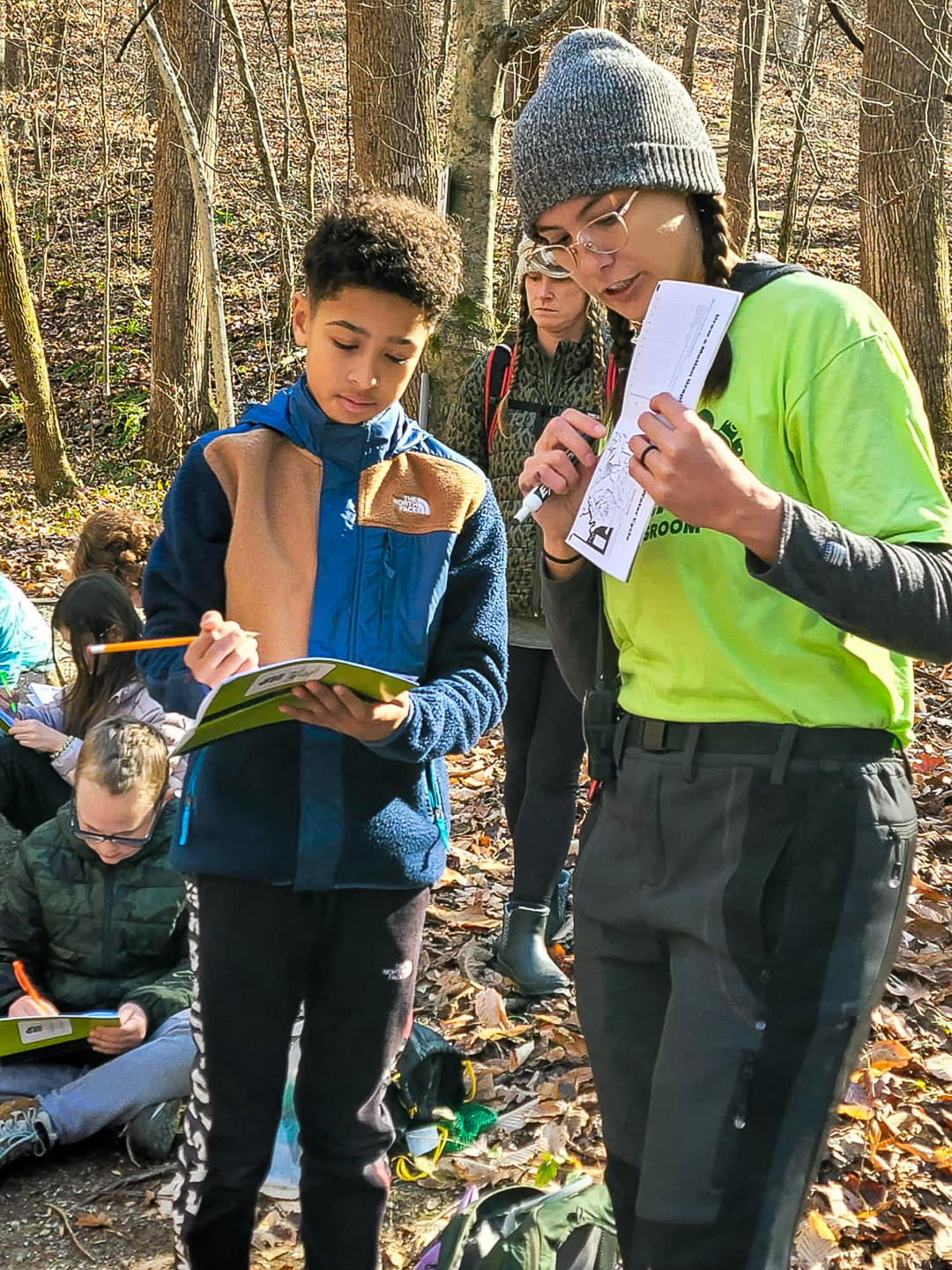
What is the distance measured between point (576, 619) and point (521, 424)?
6.62 feet

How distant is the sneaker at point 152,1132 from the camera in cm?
362

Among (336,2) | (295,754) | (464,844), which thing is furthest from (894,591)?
(336,2)

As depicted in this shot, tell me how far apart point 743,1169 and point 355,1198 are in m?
1.05

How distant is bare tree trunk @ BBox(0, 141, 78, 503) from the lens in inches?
526

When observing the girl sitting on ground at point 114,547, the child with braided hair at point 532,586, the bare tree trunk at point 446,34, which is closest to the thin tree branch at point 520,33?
the child with braided hair at point 532,586

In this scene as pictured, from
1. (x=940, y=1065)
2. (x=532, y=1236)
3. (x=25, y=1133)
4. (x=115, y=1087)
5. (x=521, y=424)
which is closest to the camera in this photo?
(x=532, y=1236)

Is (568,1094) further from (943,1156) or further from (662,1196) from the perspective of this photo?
(662,1196)

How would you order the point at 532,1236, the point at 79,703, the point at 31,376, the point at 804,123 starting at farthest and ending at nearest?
the point at 804,123 → the point at 31,376 → the point at 79,703 → the point at 532,1236

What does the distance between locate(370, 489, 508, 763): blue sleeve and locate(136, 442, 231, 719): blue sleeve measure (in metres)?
0.46

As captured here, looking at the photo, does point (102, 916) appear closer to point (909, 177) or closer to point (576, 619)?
point (576, 619)

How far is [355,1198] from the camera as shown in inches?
99.6

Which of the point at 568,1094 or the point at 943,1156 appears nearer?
the point at 943,1156

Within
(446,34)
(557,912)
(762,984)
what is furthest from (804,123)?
(762,984)

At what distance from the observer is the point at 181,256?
13773 mm
